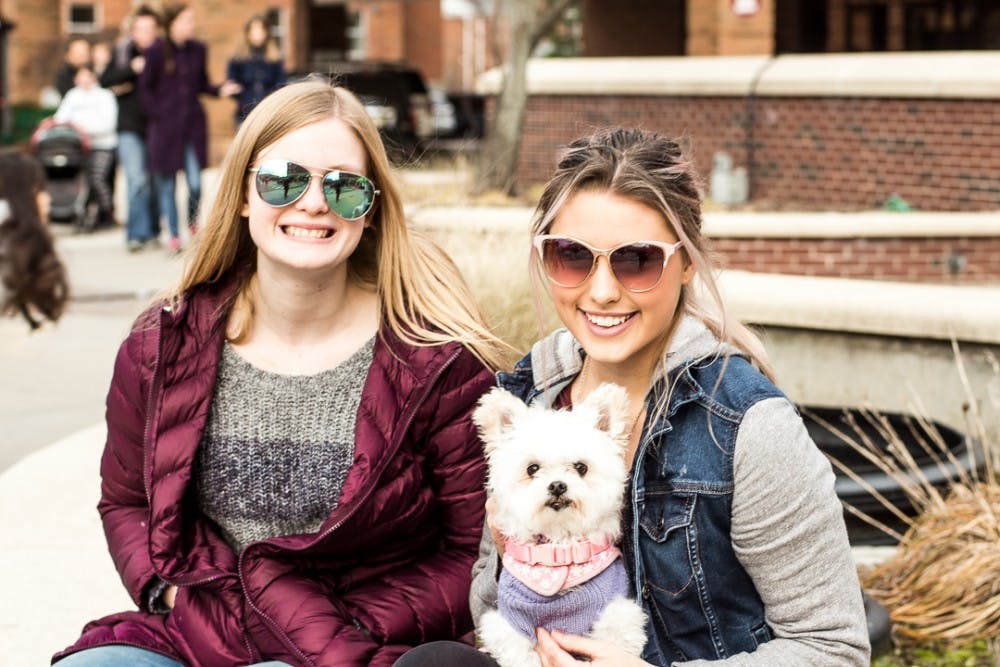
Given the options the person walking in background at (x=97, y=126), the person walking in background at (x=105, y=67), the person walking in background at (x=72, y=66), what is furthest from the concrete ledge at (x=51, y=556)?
the person walking in background at (x=72, y=66)

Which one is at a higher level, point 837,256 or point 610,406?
point 610,406

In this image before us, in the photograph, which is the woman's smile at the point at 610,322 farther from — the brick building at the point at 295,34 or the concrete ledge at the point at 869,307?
the brick building at the point at 295,34

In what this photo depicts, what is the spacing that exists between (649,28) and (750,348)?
19.9 meters

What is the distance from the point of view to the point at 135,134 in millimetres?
14102

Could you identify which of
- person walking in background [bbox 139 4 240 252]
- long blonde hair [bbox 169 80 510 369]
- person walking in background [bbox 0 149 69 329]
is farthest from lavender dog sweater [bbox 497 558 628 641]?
person walking in background [bbox 139 4 240 252]

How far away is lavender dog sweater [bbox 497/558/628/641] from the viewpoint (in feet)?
8.73

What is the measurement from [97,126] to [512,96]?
549 cm

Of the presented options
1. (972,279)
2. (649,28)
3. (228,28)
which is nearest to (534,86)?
(972,279)

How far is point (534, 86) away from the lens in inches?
567

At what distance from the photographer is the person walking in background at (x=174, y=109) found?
537 inches

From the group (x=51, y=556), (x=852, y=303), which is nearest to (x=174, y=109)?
(x=852, y=303)

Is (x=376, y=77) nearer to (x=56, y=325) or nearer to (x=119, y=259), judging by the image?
(x=119, y=259)

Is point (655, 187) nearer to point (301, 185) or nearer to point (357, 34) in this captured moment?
point (301, 185)

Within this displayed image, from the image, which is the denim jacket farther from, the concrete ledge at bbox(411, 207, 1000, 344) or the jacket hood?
the concrete ledge at bbox(411, 207, 1000, 344)
